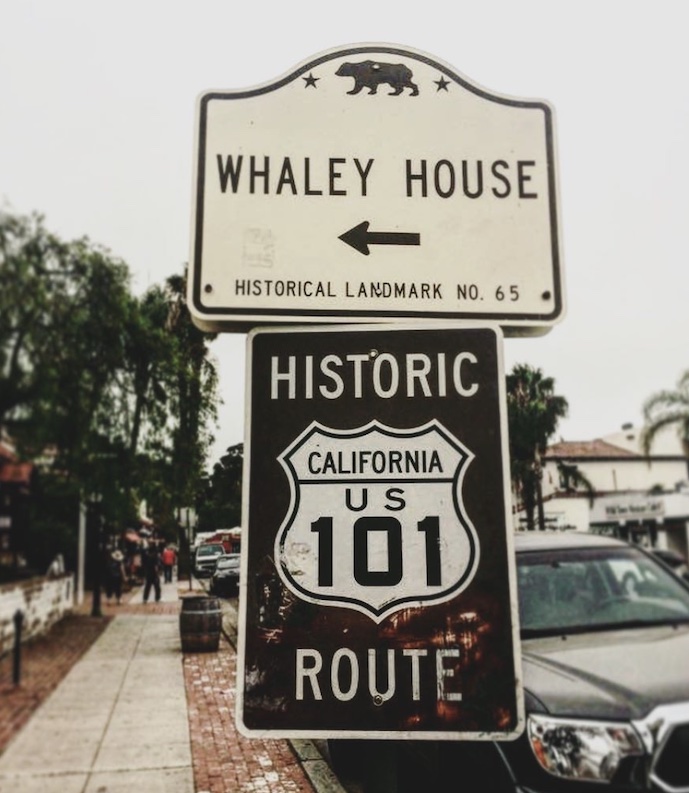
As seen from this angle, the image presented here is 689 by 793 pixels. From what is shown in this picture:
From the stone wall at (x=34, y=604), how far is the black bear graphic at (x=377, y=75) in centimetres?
994

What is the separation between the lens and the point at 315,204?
1.55 metres

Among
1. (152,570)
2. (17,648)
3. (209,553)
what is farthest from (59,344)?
(152,570)

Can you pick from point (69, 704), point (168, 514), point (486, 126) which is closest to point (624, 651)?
point (486, 126)

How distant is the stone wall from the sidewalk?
1.41m

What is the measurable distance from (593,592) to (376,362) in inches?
110

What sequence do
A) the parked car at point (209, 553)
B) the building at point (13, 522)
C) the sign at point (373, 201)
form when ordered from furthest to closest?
the building at point (13, 522) → the parked car at point (209, 553) → the sign at point (373, 201)

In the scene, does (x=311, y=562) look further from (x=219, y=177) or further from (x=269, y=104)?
(x=269, y=104)

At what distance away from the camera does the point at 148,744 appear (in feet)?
19.0

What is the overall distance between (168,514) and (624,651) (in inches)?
218

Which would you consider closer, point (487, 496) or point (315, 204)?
point (487, 496)

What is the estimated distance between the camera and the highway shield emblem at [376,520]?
135cm

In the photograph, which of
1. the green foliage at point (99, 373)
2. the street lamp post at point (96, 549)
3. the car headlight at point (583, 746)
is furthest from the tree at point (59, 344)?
the street lamp post at point (96, 549)

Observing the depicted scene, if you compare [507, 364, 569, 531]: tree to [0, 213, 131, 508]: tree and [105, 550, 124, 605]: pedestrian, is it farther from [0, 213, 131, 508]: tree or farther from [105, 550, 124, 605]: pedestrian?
[105, 550, 124, 605]: pedestrian

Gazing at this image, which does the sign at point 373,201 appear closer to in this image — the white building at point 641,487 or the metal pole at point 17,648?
the metal pole at point 17,648
